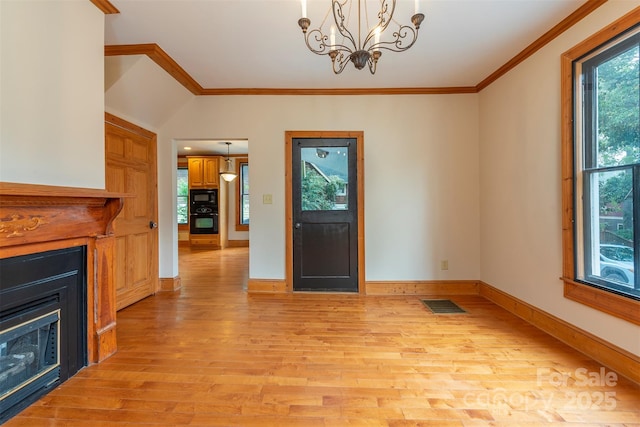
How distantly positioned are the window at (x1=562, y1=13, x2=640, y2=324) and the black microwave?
6.90 metres

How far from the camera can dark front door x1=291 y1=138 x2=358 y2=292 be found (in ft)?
11.5

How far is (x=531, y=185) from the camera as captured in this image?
2574mm

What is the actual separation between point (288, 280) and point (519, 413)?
2.51m

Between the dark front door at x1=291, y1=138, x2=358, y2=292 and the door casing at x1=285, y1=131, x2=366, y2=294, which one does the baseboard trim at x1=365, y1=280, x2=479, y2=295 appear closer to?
the door casing at x1=285, y1=131, x2=366, y2=294

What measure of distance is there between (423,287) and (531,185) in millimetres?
1626

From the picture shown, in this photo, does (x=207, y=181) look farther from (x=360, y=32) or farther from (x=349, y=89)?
(x=360, y=32)

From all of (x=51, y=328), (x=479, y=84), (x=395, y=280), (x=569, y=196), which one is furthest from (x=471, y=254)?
(x=51, y=328)

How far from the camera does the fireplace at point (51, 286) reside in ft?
4.66

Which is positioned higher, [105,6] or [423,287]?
[105,6]

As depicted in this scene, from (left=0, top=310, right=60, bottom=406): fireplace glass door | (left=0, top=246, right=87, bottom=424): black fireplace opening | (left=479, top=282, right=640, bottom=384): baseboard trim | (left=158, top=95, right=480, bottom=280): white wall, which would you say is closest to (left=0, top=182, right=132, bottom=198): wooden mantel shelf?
(left=0, top=246, right=87, bottom=424): black fireplace opening

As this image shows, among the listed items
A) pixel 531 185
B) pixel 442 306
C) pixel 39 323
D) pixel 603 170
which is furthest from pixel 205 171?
pixel 603 170

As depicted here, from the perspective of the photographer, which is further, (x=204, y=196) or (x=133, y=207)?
(x=204, y=196)

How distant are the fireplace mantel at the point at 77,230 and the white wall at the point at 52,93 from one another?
149 mm

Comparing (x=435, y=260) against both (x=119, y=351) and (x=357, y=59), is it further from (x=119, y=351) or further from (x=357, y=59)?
(x=119, y=351)
